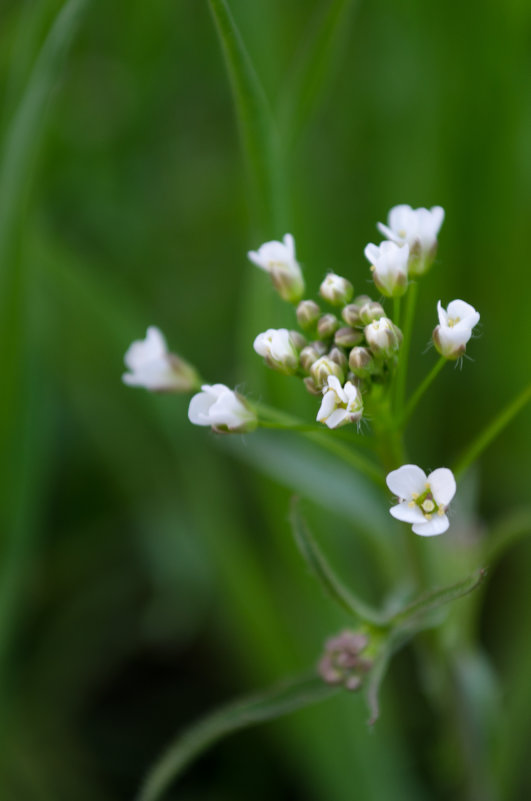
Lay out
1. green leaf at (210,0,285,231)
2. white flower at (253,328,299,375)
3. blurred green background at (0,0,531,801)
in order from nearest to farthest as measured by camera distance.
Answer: white flower at (253,328,299,375), green leaf at (210,0,285,231), blurred green background at (0,0,531,801)

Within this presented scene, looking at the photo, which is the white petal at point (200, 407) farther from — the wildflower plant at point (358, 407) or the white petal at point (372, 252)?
the white petal at point (372, 252)

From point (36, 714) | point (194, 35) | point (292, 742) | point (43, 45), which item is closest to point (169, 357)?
point (43, 45)

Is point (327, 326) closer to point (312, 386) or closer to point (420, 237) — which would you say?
point (312, 386)

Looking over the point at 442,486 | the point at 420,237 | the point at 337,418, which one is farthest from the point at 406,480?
the point at 420,237

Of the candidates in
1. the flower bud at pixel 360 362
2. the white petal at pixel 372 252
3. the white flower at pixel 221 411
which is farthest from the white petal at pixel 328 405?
the white petal at pixel 372 252

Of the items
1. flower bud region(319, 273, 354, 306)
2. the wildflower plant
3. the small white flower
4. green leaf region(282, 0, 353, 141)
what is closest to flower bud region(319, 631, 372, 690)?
the wildflower plant

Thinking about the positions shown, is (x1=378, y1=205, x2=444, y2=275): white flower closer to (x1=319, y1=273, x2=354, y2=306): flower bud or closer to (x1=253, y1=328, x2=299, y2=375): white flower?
(x1=319, y1=273, x2=354, y2=306): flower bud
